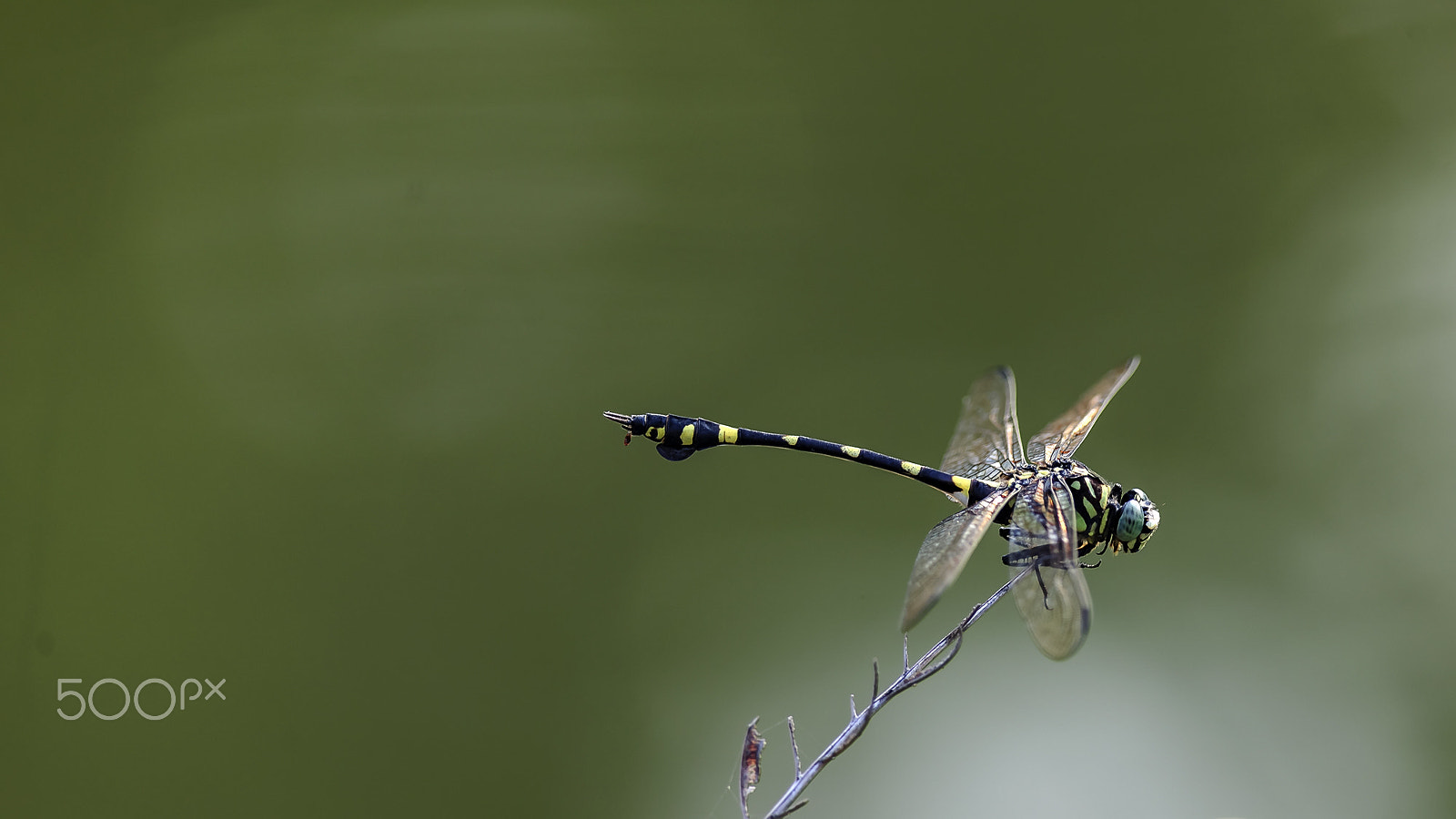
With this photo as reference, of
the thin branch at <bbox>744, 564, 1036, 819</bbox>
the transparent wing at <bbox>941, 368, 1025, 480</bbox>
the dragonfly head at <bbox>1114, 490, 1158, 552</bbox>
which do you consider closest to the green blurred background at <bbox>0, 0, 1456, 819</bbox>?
the transparent wing at <bbox>941, 368, 1025, 480</bbox>

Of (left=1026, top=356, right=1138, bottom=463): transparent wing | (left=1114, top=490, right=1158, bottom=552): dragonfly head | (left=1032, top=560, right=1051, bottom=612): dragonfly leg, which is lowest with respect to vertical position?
(left=1032, top=560, right=1051, bottom=612): dragonfly leg

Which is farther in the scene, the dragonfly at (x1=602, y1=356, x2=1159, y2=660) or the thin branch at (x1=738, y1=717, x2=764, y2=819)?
the dragonfly at (x1=602, y1=356, x2=1159, y2=660)

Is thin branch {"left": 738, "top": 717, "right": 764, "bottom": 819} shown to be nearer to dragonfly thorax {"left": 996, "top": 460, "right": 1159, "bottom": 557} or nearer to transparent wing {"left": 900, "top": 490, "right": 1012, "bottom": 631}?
transparent wing {"left": 900, "top": 490, "right": 1012, "bottom": 631}

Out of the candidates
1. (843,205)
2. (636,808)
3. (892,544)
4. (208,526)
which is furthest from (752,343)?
(208,526)

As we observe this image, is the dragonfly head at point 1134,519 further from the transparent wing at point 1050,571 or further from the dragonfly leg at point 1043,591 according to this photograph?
the dragonfly leg at point 1043,591

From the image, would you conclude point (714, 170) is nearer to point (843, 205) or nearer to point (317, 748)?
point (843, 205)

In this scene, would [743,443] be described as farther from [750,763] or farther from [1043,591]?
[750,763]
